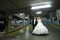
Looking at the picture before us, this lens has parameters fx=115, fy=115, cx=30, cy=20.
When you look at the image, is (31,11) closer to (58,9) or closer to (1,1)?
(58,9)

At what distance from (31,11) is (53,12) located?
1.45m

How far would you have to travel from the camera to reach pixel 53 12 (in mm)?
7578

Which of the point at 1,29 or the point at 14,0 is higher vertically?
the point at 14,0

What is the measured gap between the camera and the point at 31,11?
744 centimetres

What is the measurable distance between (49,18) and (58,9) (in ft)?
2.74

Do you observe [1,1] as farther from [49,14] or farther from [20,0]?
[49,14]

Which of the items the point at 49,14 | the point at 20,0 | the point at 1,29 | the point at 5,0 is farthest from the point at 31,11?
the point at 5,0

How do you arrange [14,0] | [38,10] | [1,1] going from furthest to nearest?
1. [38,10]
2. [14,0]
3. [1,1]

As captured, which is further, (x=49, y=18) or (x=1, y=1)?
(x=49, y=18)

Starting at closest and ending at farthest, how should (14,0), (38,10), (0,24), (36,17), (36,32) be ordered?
1. (14,0)
2. (36,32)
3. (36,17)
4. (0,24)
5. (38,10)

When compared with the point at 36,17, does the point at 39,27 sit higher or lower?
lower

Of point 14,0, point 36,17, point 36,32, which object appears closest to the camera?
point 14,0

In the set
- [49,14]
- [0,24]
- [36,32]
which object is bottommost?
[36,32]

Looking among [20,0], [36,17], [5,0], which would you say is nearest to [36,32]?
[36,17]
